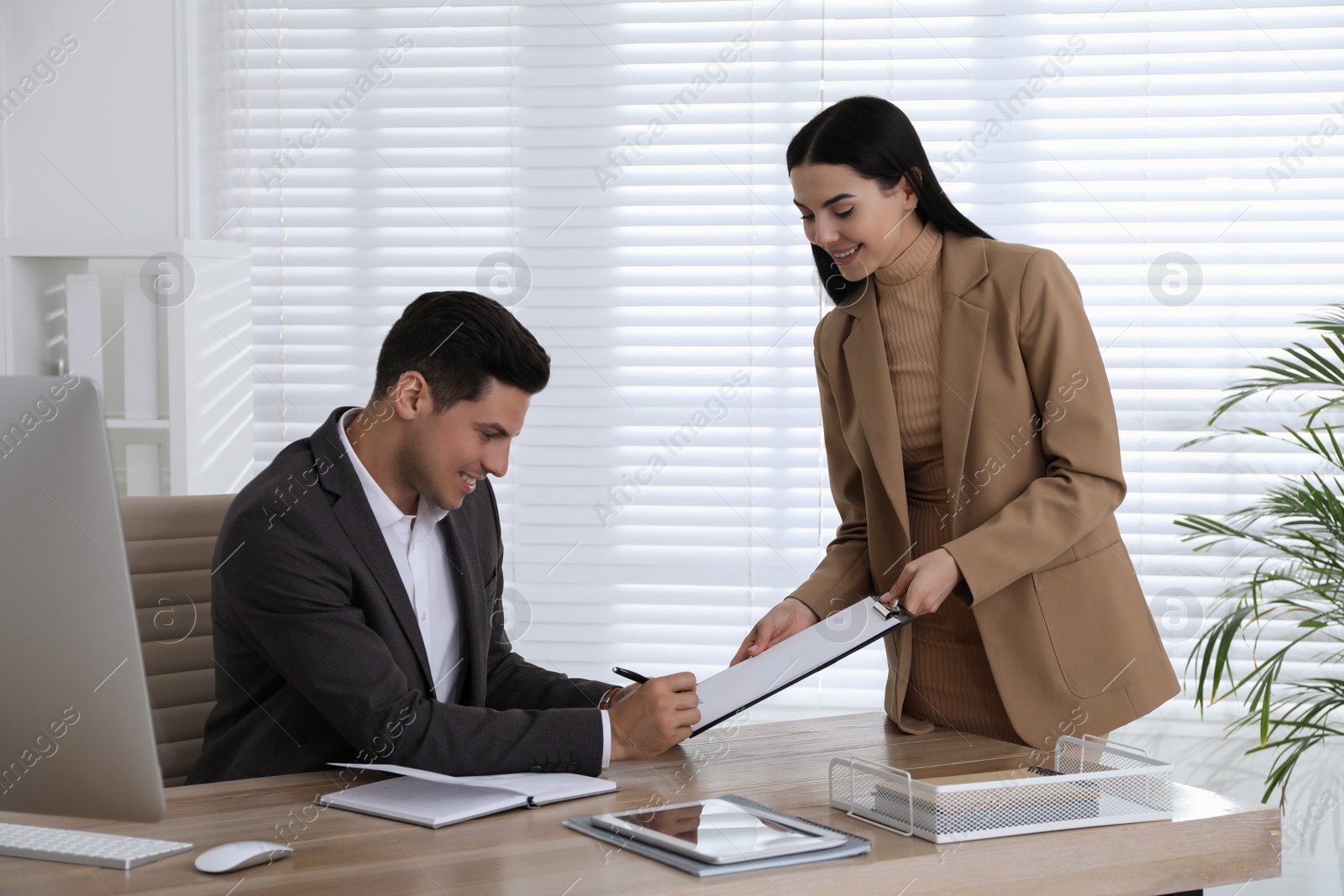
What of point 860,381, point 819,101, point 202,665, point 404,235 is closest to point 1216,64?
point 819,101

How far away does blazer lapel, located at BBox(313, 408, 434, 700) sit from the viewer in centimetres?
168

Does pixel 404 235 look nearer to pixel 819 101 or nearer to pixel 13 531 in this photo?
pixel 819 101

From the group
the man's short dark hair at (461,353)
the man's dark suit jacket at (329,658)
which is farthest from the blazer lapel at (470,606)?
the man's short dark hair at (461,353)

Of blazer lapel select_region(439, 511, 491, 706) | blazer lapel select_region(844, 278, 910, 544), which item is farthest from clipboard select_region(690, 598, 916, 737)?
blazer lapel select_region(439, 511, 491, 706)

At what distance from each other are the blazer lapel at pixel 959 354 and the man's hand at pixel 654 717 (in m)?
0.55

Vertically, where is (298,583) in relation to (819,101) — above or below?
below

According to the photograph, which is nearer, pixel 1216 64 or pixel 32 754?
pixel 32 754

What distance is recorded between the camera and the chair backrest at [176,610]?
1.95 m

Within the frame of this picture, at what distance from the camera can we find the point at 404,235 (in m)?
3.26

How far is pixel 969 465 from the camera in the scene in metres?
1.86

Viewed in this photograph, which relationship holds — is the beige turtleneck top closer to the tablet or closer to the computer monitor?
the tablet

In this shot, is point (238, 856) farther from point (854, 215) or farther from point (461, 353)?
point (854, 215)

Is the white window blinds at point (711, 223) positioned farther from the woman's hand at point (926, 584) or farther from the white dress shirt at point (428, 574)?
the woman's hand at point (926, 584)

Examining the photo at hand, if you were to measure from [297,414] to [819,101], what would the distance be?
1691 millimetres
